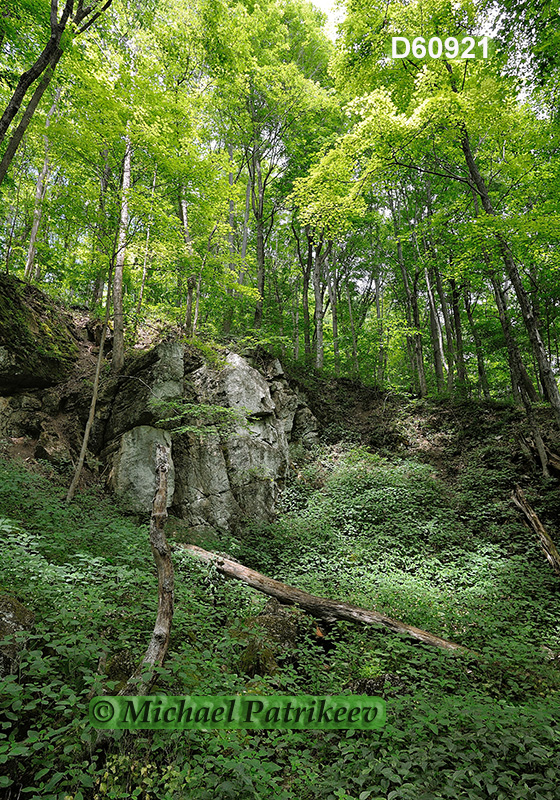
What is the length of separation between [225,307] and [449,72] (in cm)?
950

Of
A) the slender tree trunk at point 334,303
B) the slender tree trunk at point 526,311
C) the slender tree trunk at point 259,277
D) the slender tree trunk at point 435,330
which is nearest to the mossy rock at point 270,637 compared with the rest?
the slender tree trunk at point 526,311

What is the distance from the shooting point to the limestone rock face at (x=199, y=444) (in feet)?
29.4

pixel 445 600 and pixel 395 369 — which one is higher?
pixel 395 369

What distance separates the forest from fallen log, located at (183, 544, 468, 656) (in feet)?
0.15

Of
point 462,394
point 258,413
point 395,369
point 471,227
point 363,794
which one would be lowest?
point 363,794

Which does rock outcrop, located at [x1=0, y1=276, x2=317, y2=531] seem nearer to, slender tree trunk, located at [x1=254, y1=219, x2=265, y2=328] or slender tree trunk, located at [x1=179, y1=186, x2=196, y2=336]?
slender tree trunk, located at [x1=179, y1=186, x2=196, y2=336]

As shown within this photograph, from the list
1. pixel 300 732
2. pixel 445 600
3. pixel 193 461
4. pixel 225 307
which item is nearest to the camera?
pixel 300 732

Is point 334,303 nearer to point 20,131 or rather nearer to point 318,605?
point 20,131

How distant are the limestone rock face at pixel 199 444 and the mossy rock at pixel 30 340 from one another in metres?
1.52

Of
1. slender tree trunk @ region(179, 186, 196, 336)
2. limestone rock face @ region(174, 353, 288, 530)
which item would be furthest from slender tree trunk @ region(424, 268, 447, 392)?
slender tree trunk @ region(179, 186, 196, 336)

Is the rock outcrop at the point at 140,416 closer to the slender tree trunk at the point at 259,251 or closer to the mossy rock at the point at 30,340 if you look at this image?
the mossy rock at the point at 30,340

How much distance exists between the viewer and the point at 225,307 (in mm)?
14938

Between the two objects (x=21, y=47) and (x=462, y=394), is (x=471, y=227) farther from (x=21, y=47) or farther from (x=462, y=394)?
(x=21, y=47)

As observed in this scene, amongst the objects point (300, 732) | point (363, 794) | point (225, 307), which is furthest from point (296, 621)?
point (225, 307)
